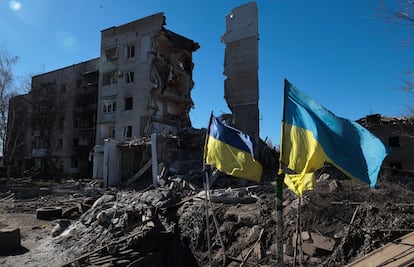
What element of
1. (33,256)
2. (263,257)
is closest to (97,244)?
(33,256)

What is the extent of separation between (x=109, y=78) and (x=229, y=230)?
99.5 ft

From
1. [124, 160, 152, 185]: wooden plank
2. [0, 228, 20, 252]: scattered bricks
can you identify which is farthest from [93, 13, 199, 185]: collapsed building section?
[0, 228, 20, 252]: scattered bricks

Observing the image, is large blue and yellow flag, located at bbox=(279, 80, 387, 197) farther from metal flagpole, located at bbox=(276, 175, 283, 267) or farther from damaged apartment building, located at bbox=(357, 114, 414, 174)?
damaged apartment building, located at bbox=(357, 114, 414, 174)

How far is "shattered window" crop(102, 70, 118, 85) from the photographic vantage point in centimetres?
3450

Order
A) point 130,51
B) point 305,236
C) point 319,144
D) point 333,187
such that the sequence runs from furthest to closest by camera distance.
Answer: point 130,51 < point 333,187 < point 305,236 < point 319,144

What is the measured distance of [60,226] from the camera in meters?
10.8

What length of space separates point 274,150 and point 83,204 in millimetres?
11986

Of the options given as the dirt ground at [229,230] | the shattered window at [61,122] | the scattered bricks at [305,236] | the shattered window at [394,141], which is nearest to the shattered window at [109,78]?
the shattered window at [61,122]

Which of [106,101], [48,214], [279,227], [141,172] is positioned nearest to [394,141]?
[141,172]

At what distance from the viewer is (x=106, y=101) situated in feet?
111

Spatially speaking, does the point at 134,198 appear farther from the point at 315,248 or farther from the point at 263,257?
the point at 315,248

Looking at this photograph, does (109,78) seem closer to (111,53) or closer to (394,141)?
(111,53)

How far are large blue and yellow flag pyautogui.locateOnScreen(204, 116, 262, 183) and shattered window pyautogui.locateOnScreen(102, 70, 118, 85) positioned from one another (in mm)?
30575

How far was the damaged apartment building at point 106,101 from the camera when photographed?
104 feet
